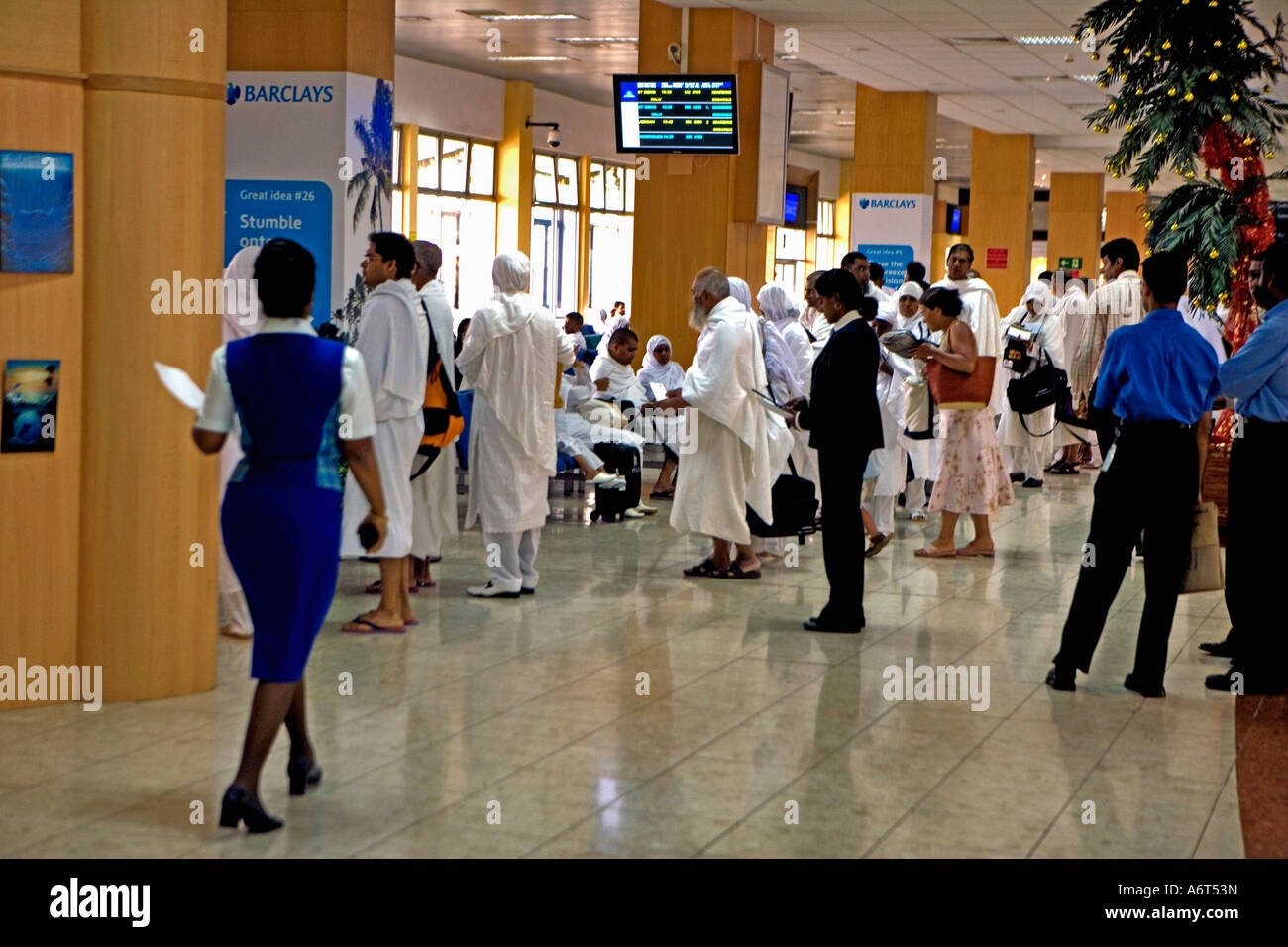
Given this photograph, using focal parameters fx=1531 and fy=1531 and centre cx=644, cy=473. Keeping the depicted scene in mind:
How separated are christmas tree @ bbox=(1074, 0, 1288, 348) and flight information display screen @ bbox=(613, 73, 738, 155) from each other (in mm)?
3315

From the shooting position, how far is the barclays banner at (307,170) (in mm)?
7656

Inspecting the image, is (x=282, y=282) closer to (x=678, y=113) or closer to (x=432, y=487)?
(x=432, y=487)

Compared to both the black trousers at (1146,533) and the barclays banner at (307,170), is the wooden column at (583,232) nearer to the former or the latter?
the barclays banner at (307,170)

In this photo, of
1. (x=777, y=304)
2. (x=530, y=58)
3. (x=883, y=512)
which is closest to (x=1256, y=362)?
(x=777, y=304)

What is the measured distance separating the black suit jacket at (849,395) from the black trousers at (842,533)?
5 cm

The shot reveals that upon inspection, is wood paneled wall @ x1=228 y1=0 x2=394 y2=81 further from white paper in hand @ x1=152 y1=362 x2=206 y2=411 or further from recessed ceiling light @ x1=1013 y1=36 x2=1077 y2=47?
recessed ceiling light @ x1=1013 y1=36 x2=1077 y2=47

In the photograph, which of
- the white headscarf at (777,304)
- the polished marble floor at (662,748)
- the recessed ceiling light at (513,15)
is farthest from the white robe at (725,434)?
the recessed ceiling light at (513,15)

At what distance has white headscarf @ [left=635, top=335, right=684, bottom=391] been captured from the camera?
39.8 feet

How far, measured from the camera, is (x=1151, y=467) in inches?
219

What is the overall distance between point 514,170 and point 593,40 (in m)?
4.83

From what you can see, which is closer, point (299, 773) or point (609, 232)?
point (299, 773)

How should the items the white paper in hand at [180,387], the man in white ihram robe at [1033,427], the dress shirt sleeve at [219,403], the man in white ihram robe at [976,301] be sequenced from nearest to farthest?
the white paper in hand at [180,387], the dress shirt sleeve at [219,403], the man in white ihram robe at [976,301], the man in white ihram robe at [1033,427]
